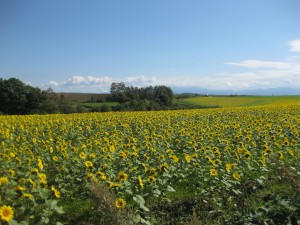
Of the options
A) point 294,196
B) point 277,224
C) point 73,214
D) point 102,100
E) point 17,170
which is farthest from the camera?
point 102,100

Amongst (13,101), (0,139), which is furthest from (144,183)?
(13,101)

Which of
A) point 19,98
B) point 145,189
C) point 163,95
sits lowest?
point 145,189

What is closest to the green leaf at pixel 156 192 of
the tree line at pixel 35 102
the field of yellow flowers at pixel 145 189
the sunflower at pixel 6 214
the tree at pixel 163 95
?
the field of yellow flowers at pixel 145 189

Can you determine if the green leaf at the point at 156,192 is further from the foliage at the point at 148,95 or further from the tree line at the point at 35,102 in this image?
the foliage at the point at 148,95

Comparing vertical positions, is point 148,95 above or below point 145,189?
above

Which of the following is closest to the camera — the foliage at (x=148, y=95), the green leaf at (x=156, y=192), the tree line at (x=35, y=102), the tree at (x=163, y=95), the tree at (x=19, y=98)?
the green leaf at (x=156, y=192)

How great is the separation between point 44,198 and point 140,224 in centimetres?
129

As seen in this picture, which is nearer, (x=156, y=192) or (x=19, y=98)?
(x=156, y=192)

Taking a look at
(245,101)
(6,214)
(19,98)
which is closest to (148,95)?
(245,101)

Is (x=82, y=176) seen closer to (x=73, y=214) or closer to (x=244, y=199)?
(x=73, y=214)

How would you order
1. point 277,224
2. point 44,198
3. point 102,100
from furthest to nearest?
point 102,100
point 277,224
point 44,198

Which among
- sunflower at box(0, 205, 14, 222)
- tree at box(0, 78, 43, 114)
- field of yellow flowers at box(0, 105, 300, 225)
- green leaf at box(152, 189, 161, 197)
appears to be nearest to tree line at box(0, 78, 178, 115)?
tree at box(0, 78, 43, 114)

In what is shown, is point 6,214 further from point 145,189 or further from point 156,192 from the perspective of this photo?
point 145,189

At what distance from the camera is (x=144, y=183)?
5.87 m
